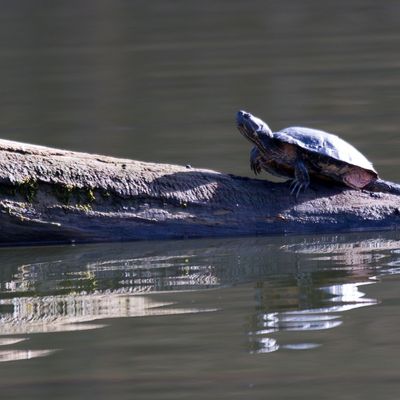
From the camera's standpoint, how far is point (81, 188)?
6.54 m

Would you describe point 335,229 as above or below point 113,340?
above

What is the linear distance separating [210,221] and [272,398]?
268 cm

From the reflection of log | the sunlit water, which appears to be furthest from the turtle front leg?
the sunlit water

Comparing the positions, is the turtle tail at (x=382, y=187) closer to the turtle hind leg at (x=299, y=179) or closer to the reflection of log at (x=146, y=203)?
the reflection of log at (x=146, y=203)

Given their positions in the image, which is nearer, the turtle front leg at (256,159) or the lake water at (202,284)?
the lake water at (202,284)

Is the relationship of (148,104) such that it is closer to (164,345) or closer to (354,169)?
(354,169)

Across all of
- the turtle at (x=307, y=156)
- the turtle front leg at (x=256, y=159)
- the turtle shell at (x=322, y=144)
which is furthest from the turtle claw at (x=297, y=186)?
the turtle front leg at (x=256, y=159)

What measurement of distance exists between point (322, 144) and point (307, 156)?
11 cm

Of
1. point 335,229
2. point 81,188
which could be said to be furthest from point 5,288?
point 335,229

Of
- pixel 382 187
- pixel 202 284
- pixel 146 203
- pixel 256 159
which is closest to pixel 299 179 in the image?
pixel 256 159

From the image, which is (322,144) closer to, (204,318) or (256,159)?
(256,159)

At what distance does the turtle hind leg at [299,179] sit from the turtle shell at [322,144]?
0.35 ft

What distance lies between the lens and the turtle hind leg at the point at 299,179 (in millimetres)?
6695

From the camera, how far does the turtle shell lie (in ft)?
21.8
